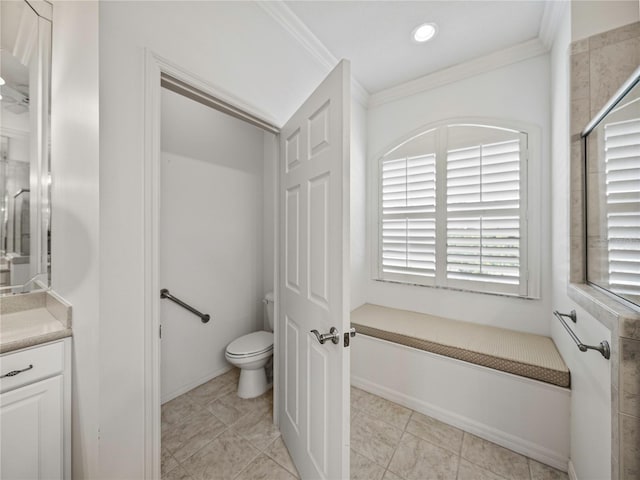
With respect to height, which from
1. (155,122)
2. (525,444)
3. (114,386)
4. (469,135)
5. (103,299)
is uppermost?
(469,135)

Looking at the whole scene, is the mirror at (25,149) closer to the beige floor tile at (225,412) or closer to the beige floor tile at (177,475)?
the beige floor tile at (177,475)

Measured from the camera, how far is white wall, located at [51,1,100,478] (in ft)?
3.07

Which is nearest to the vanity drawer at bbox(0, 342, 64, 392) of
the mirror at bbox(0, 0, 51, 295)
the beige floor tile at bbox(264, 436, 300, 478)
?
the mirror at bbox(0, 0, 51, 295)

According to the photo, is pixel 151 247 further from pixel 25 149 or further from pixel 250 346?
pixel 250 346

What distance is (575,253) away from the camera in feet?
4.28

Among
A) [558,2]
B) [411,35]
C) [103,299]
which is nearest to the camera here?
[103,299]

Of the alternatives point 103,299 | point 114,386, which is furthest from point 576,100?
point 114,386

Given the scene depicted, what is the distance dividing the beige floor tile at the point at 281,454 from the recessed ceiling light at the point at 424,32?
2.86 meters

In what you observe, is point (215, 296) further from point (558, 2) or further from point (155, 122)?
point (558, 2)

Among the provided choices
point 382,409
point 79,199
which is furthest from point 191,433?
point 79,199

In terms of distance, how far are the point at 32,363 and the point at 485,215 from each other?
2.76 meters

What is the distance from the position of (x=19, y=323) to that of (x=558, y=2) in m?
3.25

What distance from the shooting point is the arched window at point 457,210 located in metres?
1.96

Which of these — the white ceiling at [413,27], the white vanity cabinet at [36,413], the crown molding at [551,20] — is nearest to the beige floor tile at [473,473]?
the white vanity cabinet at [36,413]
